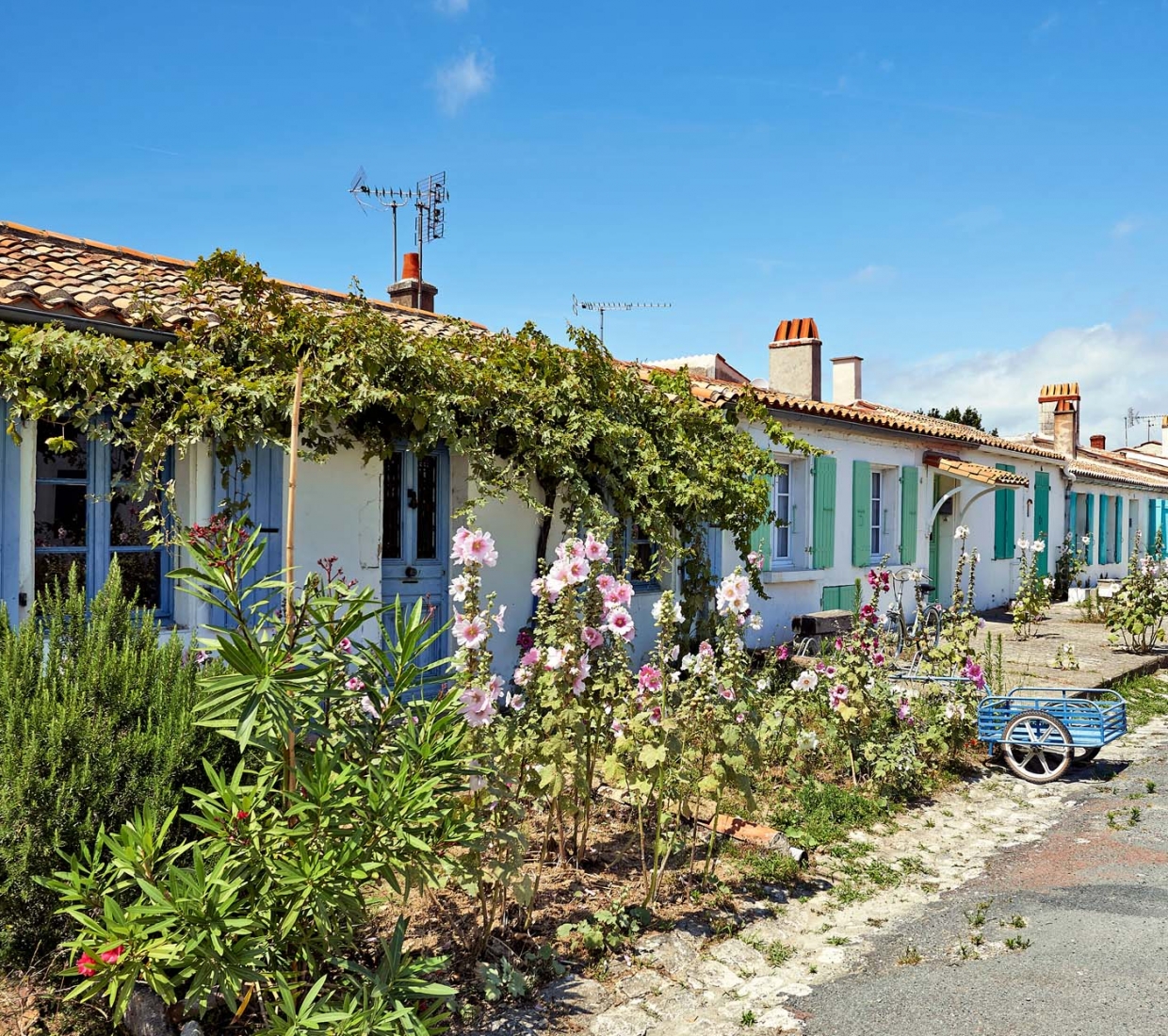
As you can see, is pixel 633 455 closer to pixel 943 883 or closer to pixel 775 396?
pixel 775 396

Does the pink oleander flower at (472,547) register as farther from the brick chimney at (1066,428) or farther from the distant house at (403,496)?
the brick chimney at (1066,428)

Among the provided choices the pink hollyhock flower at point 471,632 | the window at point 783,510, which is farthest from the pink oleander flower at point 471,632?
the window at point 783,510

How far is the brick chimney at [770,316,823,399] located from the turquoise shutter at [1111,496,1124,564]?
12820 millimetres

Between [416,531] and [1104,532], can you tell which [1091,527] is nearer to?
[1104,532]

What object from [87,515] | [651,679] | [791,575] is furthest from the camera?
[791,575]

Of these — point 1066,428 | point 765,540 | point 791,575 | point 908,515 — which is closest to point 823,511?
point 791,575

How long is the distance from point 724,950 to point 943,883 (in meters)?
1.50

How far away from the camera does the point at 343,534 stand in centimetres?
694

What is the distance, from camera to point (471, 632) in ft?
11.8

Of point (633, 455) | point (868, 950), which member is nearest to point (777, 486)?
point (633, 455)

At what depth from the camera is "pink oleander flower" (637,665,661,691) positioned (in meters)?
4.22

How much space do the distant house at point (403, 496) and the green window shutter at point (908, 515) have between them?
1.1 inches

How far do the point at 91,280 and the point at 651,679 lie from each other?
4.98m

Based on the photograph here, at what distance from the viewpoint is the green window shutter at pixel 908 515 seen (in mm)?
13445
